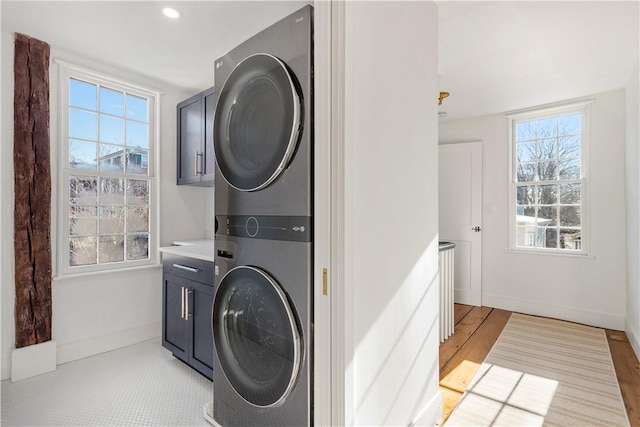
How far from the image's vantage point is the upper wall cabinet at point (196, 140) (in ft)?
8.79

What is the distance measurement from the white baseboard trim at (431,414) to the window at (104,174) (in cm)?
261

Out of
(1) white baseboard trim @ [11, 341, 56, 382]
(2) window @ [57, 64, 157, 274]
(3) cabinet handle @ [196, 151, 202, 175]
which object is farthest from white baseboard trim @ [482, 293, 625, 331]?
(1) white baseboard trim @ [11, 341, 56, 382]

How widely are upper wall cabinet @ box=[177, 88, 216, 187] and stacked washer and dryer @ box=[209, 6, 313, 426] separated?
109cm

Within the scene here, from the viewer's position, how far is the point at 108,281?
272cm

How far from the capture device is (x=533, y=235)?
12.2ft

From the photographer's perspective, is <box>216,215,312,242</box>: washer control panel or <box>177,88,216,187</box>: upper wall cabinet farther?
<box>177,88,216,187</box>: upper wall cabinet

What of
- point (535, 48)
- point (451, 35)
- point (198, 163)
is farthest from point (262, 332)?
point (535, 48)

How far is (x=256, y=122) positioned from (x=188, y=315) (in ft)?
4.88

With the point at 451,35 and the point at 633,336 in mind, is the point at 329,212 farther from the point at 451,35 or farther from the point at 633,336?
the point at 633,336

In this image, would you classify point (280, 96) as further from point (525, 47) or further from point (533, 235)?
point (533, 235)

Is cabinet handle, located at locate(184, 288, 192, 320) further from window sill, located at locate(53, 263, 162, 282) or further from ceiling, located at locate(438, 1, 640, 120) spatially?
ceiling, located at locate(438, 1, 640, 120)

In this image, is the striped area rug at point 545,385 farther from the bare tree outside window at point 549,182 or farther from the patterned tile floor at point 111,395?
the patterned tile floor at point 111,395

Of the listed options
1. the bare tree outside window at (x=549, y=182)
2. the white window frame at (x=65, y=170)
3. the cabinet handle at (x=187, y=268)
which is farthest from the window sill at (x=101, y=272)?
the bare tree outside window at (x=549, y=182)

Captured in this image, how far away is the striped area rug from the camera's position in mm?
1812
